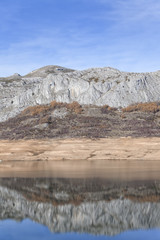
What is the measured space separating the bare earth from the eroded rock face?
76.7 ft

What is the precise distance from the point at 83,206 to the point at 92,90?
52.4m

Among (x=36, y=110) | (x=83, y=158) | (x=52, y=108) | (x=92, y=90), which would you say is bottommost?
(x=83, y=158)

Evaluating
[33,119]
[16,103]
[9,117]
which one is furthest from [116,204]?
[16,103]

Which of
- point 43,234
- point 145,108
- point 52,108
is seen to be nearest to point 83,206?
point 43,234

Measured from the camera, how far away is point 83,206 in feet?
53.9

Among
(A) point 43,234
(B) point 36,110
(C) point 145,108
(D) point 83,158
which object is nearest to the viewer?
(A) point 43,234

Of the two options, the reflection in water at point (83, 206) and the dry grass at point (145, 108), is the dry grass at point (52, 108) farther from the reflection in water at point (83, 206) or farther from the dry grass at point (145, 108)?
the reflection in water at point (83, 206)

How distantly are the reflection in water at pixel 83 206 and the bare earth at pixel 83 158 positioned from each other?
3.30 m

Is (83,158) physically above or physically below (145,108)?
below

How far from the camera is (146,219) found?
47.4ft

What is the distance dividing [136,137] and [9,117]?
95.9ft

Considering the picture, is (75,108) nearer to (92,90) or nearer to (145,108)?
(145,108)

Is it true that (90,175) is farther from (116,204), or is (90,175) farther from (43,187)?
(116,204)

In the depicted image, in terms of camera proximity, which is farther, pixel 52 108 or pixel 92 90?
pixel 92 90
